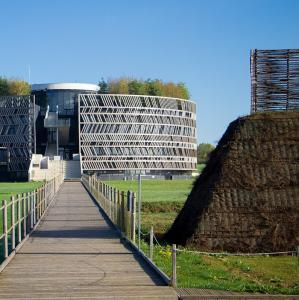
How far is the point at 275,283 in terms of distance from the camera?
13836mm

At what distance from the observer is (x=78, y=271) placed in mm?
13484

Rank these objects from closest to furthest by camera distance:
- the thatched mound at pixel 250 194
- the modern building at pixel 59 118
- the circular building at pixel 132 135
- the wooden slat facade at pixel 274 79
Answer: the thatched mound at pixel 250 194 → the wooden slat facade at pixel 274 79 → the circular building at pixel 132 135 → the modern building at pixel 59 118

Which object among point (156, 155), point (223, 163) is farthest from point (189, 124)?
point (223, 163)

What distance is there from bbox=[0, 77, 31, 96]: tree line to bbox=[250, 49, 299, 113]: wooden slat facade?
441 ft

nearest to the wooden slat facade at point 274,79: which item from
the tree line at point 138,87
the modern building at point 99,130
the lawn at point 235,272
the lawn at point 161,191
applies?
the lawn at point 235,272

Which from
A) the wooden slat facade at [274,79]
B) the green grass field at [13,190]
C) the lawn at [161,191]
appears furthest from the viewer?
the green grass field at [13,190]

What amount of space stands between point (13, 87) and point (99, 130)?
41.8 meters

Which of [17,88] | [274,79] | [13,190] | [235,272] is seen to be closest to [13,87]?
[17,88]

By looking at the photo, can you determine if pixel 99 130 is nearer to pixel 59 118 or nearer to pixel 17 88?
pixel 59 118

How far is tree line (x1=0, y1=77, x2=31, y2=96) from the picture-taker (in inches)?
6097

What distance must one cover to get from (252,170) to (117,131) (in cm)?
10349

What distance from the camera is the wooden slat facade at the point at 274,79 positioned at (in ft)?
77.5

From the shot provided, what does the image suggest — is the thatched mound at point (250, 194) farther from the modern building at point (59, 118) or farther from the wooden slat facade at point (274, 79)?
the modern building at point (59, 118)

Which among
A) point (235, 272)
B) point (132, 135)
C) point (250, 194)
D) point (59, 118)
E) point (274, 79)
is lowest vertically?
point (235, 272)
